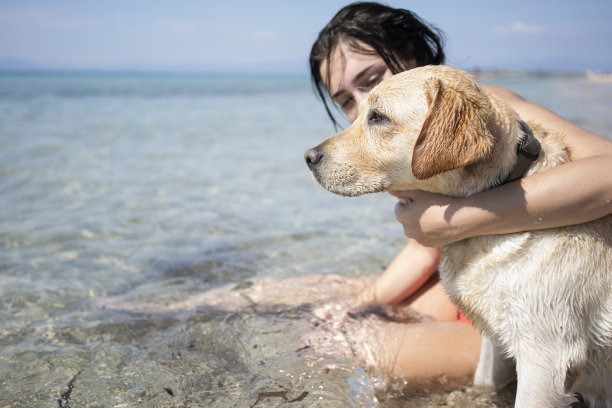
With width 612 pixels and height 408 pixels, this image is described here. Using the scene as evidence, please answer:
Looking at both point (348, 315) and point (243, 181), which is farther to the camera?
point (243, 181)

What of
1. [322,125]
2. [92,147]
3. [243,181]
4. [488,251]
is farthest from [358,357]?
[322,125]

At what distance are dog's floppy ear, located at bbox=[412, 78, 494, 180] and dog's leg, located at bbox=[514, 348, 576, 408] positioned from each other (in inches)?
35.0

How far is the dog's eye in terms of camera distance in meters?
2.52

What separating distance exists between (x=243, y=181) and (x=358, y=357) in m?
5.18

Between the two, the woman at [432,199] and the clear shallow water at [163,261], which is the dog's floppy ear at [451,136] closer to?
the woman at [432,199]

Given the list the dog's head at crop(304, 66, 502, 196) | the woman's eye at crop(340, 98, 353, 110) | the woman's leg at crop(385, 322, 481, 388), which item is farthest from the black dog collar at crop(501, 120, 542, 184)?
the woman's eye at crop(340, 98, 353, 110)

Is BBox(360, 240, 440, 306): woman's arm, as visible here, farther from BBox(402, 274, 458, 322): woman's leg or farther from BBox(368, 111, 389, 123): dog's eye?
BBox(368, 111, 389, 123): dog's eye

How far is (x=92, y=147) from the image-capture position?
33.4ft

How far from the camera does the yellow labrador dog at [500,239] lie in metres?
2.12

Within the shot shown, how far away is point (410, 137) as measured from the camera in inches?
95.8

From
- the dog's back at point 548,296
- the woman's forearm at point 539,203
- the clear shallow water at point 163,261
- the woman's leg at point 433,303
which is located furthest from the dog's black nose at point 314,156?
the woman's leg at point 433,303

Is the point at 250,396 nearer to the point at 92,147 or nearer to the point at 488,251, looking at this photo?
the point at 488,251

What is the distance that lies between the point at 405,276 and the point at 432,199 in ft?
4.05

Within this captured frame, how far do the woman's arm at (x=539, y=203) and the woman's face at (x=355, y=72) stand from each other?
4.54ft
